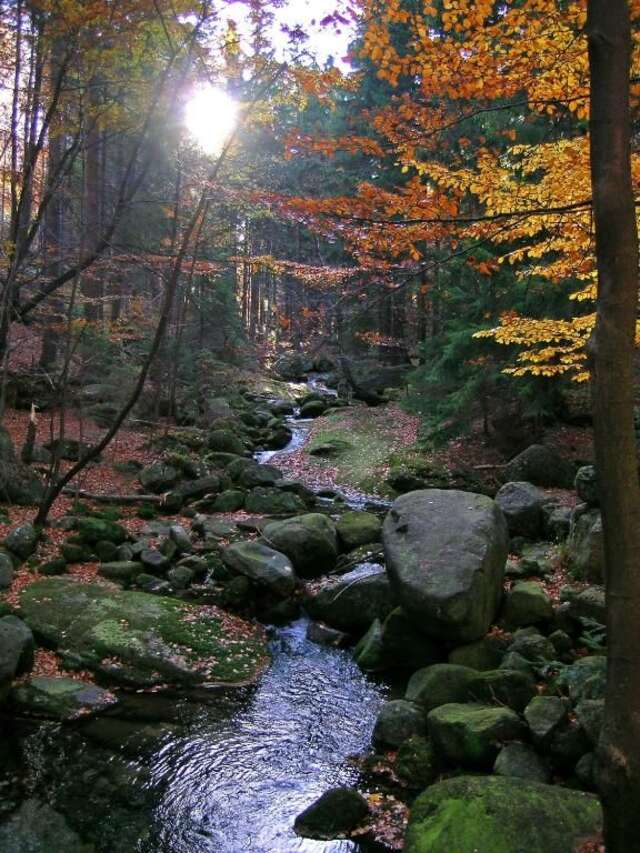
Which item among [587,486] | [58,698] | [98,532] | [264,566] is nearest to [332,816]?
[58,698]

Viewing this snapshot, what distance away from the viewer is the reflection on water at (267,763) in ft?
15.6

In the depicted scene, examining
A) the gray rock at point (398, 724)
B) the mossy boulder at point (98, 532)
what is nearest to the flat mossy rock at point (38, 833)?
the gray rock at point (398, 724)

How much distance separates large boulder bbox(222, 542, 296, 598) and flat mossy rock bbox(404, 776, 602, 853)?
4717 millimetres

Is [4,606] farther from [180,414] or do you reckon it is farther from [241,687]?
[180,414]

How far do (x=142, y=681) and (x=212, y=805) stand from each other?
6.79 ft

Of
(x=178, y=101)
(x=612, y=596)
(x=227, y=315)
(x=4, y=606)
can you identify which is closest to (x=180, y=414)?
(x=227, y=315)

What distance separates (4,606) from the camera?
23.6ft

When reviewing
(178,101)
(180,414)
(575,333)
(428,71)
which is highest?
(178,101)

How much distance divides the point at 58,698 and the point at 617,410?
19.0ft

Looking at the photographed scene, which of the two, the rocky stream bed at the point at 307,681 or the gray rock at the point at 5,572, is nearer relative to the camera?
the rocky stream bed at the point at 307,681

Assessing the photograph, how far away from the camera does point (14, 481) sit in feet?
35.4

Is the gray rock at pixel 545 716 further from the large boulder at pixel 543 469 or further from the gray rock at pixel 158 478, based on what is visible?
the gray rock at pixel 158 478

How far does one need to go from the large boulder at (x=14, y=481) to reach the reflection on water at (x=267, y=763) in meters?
5.72

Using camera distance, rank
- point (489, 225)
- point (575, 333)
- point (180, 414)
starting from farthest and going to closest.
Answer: point (180, 414) → point (575, 333) → point (489, 225)
